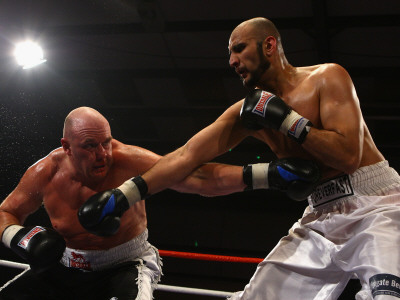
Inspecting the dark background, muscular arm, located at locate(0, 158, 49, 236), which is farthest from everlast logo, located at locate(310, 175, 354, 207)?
the dark background

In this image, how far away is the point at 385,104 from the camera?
6398mm

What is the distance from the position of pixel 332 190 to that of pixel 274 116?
0.38 meters

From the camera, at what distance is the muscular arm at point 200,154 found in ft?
7.19

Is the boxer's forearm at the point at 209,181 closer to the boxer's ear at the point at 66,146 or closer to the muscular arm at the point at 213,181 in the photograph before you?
the muscular arm at the point at 213,181

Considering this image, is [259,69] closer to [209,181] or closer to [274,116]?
[274,116]

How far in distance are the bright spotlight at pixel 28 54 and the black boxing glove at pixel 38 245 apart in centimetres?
397

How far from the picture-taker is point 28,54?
5852 mm

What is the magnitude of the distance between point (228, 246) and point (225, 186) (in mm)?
4812

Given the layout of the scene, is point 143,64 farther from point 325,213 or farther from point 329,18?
point 325,213

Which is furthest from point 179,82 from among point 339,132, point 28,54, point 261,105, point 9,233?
point 339,132

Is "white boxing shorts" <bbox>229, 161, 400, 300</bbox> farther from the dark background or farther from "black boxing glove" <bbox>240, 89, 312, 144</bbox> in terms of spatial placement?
the dark background

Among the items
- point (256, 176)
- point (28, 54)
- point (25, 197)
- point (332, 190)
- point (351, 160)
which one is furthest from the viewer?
point (28, 54)

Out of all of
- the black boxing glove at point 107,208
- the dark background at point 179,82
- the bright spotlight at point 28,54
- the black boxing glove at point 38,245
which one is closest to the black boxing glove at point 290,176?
the black boxing glove at point 107,208

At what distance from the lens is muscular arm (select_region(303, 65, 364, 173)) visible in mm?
1839
